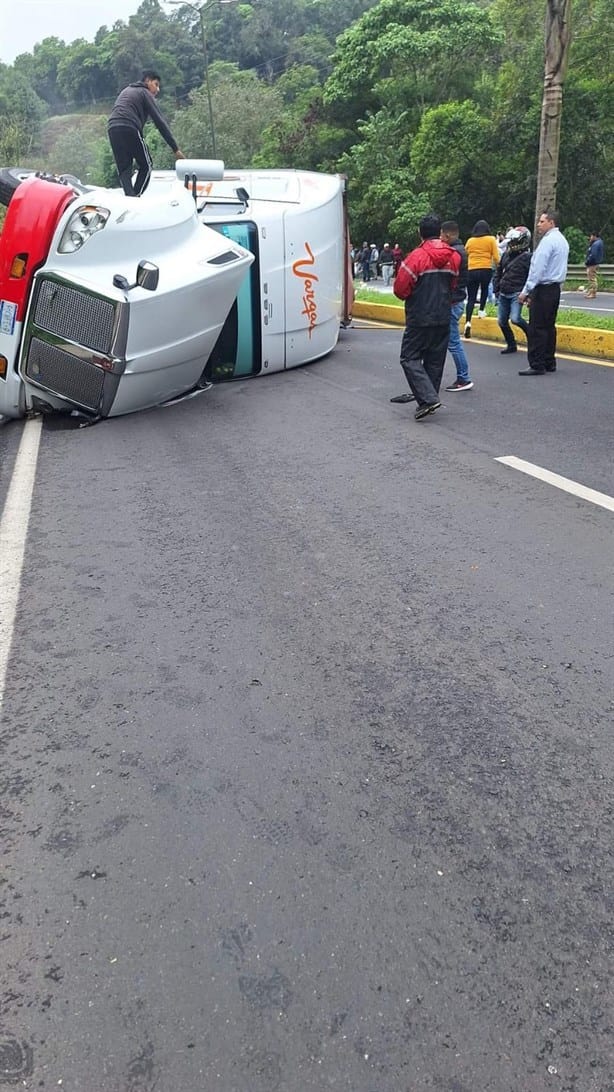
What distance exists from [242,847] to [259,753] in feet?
1.43

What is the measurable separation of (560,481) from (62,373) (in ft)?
13.6

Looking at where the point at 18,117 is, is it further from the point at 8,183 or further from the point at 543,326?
the point at 543,326

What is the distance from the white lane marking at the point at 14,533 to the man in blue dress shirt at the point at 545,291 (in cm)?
535

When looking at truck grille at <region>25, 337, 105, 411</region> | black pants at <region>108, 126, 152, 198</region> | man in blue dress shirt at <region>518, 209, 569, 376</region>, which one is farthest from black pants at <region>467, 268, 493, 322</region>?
truck grille at <region>25, 337, 105, 411</region>

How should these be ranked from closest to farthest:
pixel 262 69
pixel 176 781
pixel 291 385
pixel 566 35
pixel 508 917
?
1. pixel 508 917
2. pixel 176 781
3. pixel 291 385
4. pixel 566 35
5. pixel 262 69

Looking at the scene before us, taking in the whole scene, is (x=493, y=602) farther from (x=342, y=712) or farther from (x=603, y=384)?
(x=603, y=384)

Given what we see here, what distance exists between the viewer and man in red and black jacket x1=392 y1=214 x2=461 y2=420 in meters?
7.00

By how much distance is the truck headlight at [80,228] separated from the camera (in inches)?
268

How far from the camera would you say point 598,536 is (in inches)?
174

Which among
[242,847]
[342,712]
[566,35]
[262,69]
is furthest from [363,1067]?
[262,69]

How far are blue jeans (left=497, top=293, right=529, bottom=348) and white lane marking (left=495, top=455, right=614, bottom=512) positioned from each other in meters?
4.43

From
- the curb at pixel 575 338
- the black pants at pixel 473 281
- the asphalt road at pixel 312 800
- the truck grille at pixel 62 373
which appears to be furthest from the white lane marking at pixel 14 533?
the black pants at pixel 473 281

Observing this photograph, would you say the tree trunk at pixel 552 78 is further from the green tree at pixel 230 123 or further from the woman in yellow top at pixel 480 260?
the green tree at pixel 230 123

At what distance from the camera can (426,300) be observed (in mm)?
7094
